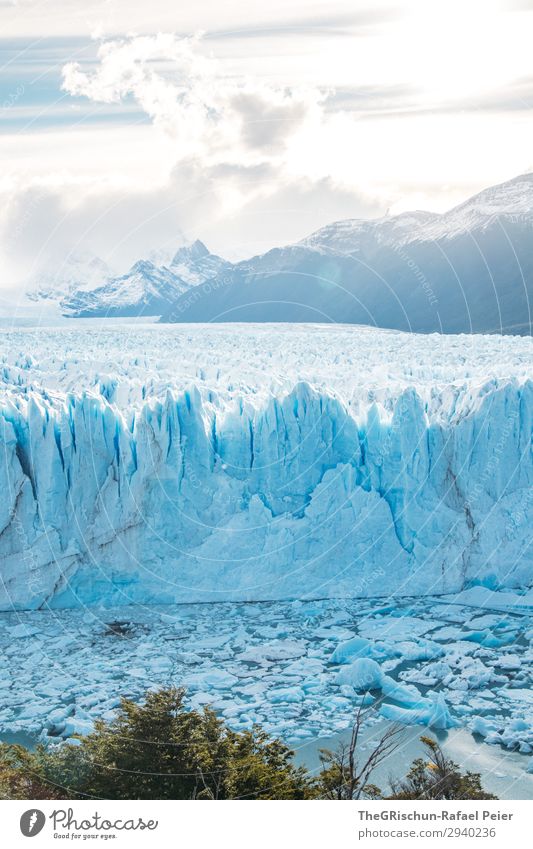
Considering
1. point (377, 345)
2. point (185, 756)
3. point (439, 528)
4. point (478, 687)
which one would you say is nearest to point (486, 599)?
point (439, 528)

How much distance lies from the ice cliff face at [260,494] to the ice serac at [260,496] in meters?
0.02

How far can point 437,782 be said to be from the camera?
7953 millimetres

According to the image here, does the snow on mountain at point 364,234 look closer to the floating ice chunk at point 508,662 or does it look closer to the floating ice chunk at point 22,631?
the floating ice chunk at point 22,631

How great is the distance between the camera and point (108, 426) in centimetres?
1352

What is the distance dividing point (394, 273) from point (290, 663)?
15.5m

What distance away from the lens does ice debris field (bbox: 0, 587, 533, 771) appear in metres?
9.77

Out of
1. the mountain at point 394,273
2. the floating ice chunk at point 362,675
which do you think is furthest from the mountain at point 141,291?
the floating ice chunk at point 362,675

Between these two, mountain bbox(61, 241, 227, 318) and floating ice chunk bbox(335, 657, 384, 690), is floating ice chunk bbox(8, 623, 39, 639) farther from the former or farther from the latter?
mountain bbox(61, 241, 227, 318)

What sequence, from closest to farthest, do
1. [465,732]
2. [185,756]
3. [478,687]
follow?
[185,756] < [465,732] < [478,687]

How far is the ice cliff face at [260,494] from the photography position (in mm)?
13125

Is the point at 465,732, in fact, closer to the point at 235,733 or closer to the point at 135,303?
the point at 235,733

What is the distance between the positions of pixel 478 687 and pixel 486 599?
2.64 metres

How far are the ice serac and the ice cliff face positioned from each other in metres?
0.02

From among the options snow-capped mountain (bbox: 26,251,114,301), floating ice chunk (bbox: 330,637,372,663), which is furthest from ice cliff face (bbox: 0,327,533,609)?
snow-capped mountain (bbox: 26,251,114,301)
